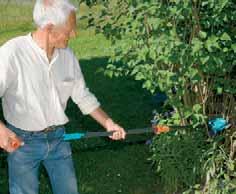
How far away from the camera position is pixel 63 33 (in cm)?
405

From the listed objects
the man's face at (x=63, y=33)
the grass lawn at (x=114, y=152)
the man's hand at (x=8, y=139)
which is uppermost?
the man's face at (x=63, y=33)

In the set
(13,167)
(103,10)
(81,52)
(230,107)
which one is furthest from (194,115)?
(81,52)

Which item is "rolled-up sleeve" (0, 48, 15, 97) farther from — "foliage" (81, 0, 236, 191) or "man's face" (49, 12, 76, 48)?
"foliage" (81, 0, 236, 191)

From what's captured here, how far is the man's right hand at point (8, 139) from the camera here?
381 centimetres

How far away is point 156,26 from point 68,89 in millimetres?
932

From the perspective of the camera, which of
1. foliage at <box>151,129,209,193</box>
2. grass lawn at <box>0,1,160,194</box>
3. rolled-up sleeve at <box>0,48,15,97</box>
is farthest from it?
grass lawn at <box>0,1,160,194</box>

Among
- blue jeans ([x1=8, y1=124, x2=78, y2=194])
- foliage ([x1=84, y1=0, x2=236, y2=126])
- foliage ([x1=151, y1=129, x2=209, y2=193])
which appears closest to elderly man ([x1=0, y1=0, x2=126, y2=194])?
blue jeans ([x1=8, y1=124, x2=78, y2=194])

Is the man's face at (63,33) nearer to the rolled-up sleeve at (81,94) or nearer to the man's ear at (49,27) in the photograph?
the man's ear at (49,27)

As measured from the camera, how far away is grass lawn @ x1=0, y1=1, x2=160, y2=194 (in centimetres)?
650

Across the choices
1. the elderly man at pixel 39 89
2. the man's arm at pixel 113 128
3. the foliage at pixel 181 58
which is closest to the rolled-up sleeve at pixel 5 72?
the elderly man at pixel 39 89

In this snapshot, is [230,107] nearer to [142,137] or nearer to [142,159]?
[142,159]

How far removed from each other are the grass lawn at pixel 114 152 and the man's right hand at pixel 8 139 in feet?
6.09

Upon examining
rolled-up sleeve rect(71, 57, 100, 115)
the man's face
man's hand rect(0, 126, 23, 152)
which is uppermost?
the man's face

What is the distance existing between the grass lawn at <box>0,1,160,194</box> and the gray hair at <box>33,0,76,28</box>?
152 cm
